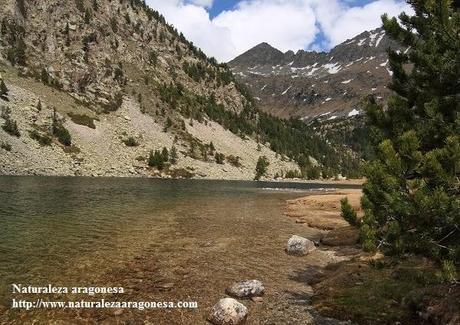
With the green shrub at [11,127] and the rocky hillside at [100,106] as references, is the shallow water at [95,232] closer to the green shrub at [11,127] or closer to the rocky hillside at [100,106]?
the green shrub at [11,127]

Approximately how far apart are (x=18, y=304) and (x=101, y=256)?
24.1 ft

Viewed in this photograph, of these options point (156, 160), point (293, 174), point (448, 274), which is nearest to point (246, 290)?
point (448, 274)

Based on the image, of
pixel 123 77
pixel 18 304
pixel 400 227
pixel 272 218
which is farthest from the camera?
pixel 123 77

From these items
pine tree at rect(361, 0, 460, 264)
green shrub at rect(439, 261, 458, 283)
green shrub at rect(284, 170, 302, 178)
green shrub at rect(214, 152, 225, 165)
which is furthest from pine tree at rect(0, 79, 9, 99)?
green shrub at rect(439, 261, 458, 283)

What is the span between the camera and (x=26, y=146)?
90.2 metres

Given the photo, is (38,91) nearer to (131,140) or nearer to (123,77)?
(131,140)

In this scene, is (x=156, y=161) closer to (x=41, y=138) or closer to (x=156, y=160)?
(x=156, y=160)

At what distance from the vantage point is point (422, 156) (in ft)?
31.3

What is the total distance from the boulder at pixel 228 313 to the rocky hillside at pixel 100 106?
78809mm

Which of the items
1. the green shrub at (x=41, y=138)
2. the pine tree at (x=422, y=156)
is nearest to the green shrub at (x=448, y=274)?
the pine tree at (x=422, y=156)

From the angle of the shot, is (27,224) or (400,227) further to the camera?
(27,224)

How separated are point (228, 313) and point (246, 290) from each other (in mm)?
2946

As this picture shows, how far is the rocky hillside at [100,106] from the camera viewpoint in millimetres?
100312

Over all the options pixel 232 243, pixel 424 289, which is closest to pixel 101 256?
pixel 232 243
